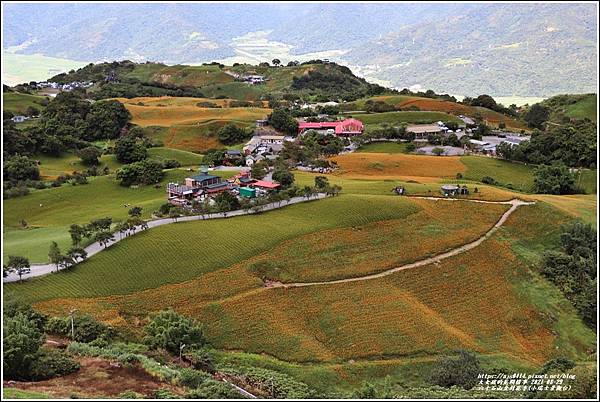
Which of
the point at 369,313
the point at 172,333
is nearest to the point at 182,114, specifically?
the point at 369,313

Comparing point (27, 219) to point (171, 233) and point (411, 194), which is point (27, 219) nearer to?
point (171, 233)

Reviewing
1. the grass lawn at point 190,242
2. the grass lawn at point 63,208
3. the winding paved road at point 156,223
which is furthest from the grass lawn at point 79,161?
the winding paved road at point 156,223

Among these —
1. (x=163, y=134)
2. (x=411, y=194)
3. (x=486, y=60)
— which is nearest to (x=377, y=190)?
(x=411, y=194)

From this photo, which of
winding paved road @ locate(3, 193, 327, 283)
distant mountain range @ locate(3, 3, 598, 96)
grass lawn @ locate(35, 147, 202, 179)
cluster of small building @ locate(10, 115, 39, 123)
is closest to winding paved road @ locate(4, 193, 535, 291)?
winding paved road @ locate(3, 193, 327, 283)

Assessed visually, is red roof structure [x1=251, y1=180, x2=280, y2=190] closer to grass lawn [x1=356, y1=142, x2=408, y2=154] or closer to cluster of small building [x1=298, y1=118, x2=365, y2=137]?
grass lawn [x1=356, y1=142, x2=408, y2=154]

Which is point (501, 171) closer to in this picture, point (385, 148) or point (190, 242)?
point (385, 148)

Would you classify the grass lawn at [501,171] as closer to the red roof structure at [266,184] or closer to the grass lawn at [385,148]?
the grass lawn at [385,148]
